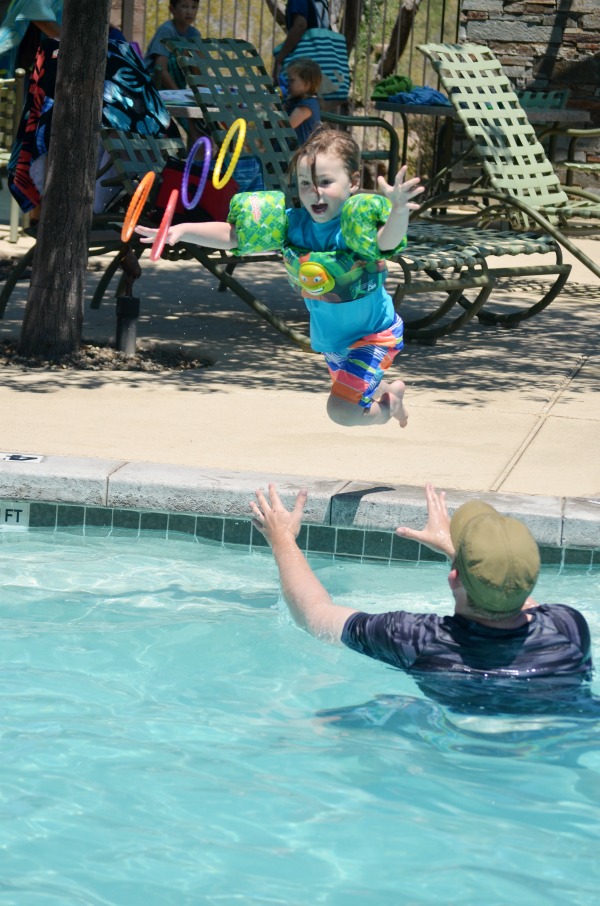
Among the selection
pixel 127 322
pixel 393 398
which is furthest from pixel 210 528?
pixel 127 322

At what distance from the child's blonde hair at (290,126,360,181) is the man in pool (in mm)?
1559

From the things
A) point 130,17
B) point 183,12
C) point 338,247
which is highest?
point 130,17

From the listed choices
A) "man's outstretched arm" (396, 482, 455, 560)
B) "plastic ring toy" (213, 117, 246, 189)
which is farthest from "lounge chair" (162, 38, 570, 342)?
"man's outstretched arm" (396, 482, 455, 560)

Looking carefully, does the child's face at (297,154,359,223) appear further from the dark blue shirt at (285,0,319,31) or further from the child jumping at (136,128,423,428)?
the dark blue shirt at (285,0,319,31)

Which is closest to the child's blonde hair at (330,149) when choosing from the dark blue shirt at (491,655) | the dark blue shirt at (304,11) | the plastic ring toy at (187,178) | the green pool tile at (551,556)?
the plastic ring toy at (187,178)

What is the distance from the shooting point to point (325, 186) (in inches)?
190

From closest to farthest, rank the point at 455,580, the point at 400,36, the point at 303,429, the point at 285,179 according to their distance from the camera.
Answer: the point at 455,580, the point at 303,429, the point at 285,179, the point at 400,36

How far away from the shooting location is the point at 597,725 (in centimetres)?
374

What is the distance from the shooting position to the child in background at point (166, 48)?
10.5 metres

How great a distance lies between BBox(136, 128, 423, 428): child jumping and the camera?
15.8 feet

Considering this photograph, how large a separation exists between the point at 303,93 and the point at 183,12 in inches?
68.5

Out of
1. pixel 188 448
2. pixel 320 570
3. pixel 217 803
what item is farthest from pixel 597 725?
pixel 188 448

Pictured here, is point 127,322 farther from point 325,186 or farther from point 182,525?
point 325,186

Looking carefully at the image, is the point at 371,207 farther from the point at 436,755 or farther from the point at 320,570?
the point at 436,755
